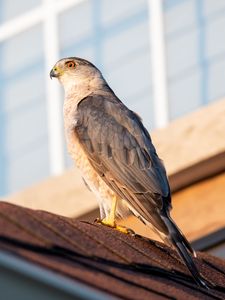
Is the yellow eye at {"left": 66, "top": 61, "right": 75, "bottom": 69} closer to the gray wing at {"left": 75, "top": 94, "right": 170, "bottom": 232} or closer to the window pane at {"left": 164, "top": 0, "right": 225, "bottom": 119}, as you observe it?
the gray wing at {"left": 75, "top": 94, "right": 170, "bottom": 232}

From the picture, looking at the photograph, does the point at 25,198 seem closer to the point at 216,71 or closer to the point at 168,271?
the point at 216,71

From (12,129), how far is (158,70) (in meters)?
1.72

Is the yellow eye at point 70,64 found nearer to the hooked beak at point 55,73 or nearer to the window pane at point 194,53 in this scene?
the hooked beak at point 55,73

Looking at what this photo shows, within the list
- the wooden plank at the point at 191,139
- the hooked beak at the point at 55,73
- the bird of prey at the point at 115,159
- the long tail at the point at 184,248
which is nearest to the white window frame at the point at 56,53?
the wooden plank at the point at 191,139

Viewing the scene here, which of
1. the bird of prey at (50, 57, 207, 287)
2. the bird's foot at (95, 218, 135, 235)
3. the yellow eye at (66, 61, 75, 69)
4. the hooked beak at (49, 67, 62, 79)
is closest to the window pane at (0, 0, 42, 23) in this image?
the yellow eye at (66, 61, 75, 69)

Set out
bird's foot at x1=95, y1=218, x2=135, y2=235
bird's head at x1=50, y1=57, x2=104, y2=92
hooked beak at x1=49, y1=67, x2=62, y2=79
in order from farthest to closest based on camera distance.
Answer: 1. hooked beak at x1=49, y1=67, x2=62, y2=79
2. bird's head at x1=50, y1=57, x2=104, y2=92
3. bird's foot at x1=95, y1=218, x2=135, y2=235

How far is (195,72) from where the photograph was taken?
11.2 metres

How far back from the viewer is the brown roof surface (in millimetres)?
4383

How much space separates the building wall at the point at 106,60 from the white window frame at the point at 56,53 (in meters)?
0.10

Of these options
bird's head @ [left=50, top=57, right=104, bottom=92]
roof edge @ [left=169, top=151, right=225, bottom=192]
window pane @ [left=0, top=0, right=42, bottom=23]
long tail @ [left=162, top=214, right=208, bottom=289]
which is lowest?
roof edge @ [left=169, top=151, right=225, bottom=192]

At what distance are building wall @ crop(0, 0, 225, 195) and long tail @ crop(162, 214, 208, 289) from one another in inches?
200

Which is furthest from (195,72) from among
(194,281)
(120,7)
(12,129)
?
(194,281)

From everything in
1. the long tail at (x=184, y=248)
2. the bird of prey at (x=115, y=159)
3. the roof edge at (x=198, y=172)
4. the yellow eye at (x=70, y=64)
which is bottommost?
the roof edge at (x=198, y=172)

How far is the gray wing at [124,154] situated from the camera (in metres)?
6.44
